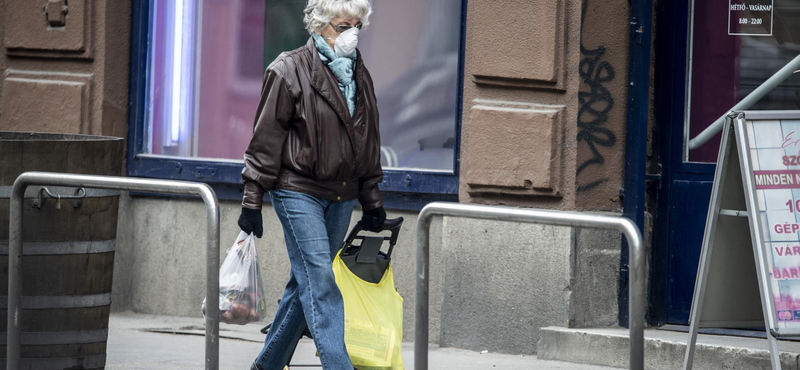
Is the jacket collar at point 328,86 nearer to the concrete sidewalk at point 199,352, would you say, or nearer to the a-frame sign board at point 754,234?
the a-frame sign board at point 754,234

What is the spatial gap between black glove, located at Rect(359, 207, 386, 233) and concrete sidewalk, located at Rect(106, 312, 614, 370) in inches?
49.7

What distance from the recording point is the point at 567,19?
607cm

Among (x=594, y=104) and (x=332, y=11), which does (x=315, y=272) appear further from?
(x=594, y=104)

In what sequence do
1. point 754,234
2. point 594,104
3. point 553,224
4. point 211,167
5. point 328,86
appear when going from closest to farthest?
1. point 553,224
2. point 754,234
3. point 328,86
4. point 594,104
5. point 211,167

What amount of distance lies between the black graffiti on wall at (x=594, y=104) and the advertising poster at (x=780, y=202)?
1570 mm

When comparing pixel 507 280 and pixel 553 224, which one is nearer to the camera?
pixel 553 224

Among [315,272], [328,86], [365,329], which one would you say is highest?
[328,86]

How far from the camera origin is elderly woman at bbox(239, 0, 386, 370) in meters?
4.47

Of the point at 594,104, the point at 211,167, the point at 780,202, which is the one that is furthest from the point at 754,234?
the point at 211,167

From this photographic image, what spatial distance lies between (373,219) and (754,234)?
1.61 metres

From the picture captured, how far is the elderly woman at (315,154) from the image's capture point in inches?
176

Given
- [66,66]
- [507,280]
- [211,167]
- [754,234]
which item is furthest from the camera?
[66,66]

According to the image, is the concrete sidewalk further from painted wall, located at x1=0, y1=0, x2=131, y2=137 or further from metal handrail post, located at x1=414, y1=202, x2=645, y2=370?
metal handrail post, located at x1=414, y1=202, x2=645, y2=370

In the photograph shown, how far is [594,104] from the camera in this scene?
19.9 feet
